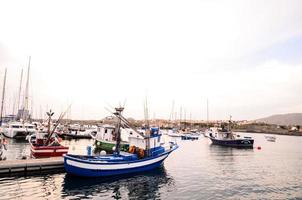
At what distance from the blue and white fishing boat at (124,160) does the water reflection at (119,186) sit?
64 cm

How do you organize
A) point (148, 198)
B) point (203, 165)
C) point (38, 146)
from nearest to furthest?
point (148, 198), point (38, 146), point (203, 165)

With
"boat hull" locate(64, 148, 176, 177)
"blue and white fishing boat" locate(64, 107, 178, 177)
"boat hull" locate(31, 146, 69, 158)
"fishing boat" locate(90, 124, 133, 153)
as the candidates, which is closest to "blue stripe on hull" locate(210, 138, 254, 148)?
"fishing boat" locate(90, 124, 133, 153)

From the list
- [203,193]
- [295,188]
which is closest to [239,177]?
[295,188]

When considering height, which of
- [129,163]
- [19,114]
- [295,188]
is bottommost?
[295,188]

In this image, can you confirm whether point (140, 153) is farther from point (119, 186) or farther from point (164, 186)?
point (119, 186)

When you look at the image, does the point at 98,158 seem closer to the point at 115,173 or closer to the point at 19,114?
the point at 115,173

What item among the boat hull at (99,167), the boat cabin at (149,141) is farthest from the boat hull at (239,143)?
the boat hull at (99,167)

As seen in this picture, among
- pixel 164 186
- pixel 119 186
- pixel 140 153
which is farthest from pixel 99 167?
pixel 164 186

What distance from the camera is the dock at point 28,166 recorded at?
2344 centimetres

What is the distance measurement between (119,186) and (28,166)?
888cm

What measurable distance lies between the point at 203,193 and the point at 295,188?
9.35 m

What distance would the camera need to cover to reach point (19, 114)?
274 feet

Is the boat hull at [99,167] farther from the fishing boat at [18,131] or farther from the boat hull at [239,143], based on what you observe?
the boat hull at [239,143]

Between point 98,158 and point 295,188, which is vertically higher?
point 98,158
